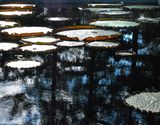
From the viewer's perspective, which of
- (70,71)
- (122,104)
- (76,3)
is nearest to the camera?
(122,104)

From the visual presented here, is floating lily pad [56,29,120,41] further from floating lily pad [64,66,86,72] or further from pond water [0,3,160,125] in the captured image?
floating lily pad [64,66,86,72]

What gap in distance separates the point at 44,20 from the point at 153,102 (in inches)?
255

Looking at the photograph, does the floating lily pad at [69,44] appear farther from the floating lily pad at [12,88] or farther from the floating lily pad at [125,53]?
the floating lily pad at [12,88]

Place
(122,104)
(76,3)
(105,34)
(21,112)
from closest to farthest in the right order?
(21,112)
(122,104)
(105,34)
(76,3)

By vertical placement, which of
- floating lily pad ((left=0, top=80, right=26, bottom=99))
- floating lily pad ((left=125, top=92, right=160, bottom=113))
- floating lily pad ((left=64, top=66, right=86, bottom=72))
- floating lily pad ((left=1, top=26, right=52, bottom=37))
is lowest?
floating lily pad ((left=0, top=80, right=26, bottom=99))

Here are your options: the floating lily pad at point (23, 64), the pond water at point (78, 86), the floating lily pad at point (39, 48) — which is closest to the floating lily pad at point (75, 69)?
the pond water at point (78, 86)

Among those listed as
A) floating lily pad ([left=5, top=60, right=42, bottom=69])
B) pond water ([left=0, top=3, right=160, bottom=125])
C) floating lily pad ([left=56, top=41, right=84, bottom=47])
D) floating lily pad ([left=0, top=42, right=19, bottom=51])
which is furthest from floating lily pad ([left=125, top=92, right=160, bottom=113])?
floating lily pad ([left=0, top=42, right=19, bottom=51])

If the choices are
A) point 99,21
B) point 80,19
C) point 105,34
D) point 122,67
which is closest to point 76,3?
point 80,19

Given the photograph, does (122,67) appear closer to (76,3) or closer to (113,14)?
(113,14)

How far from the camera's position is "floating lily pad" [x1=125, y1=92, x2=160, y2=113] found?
3541 millimetres

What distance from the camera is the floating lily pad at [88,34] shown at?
6536mm

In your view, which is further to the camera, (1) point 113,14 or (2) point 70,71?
(1) point 113,14

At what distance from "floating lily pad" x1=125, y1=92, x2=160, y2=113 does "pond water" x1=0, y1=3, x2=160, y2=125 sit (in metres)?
0.06

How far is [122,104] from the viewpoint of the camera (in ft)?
12.9
